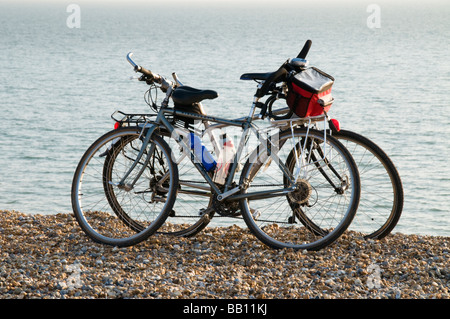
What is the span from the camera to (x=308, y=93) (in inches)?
206

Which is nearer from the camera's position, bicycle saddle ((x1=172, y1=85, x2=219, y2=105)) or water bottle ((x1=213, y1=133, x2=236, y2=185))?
bicycle saddle ((x1=172, y1=85, x2=219, y2=105))

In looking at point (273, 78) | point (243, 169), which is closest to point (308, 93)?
point (273, 78)

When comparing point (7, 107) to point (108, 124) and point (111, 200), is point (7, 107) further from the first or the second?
point (111, 200)

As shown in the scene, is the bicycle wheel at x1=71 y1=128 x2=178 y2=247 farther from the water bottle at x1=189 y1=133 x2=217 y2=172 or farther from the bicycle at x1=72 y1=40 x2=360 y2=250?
the water bottle at x1=189 y1=133 x2=217 y2=172

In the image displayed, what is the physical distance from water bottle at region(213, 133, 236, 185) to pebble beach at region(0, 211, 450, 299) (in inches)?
20.7

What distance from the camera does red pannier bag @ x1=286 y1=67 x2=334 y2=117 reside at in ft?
17.1

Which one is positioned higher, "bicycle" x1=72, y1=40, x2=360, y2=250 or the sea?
"bicycle" x1=72, y1=40, x2=360, y2=250

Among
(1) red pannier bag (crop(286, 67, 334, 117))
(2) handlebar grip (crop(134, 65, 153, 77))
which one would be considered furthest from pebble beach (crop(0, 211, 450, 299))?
(2) handlebar grip (crop(134, 65, 153, 77))

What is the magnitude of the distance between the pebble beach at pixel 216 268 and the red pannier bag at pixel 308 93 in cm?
103

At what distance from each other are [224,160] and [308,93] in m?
0.84

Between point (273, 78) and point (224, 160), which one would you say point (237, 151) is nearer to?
point (224, 160)

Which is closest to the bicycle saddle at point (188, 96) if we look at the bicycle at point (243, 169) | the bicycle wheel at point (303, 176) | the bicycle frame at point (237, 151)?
the bicycle at point (243, 169)

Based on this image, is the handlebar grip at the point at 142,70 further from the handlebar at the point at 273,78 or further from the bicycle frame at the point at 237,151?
the handlebar at the point at 273,78
